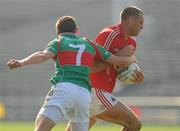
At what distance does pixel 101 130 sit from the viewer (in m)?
17.5

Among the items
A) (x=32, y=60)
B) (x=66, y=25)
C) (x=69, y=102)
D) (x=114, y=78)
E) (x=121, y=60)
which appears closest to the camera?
(x=32, y=60)

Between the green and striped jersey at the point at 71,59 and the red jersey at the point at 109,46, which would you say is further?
the red jersey at the point at 109,46

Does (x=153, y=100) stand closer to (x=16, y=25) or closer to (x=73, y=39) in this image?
(x=16, y=25)

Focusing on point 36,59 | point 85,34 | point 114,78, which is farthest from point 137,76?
point 85,34

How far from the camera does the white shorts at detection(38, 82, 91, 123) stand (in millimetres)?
7516

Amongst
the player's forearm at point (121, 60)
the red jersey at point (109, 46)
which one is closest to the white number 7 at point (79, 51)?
the player's forearm at point (121, 60)

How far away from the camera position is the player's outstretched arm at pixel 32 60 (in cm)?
721

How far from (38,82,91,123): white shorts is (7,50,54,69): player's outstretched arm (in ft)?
1.16

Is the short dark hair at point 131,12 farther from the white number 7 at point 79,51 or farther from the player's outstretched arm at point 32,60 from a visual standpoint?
the player's outstretched arm at point 32,60

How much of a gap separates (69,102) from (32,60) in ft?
1.98

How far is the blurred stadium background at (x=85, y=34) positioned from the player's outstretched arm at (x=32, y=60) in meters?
15.5

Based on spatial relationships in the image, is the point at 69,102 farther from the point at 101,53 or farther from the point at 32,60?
the point at 101,53

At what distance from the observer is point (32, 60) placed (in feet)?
24.2

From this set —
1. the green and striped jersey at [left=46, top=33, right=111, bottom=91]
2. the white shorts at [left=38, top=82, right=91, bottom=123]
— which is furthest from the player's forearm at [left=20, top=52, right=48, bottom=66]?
the white shorts at [left=38, top=82, right=91, bottom=123]
